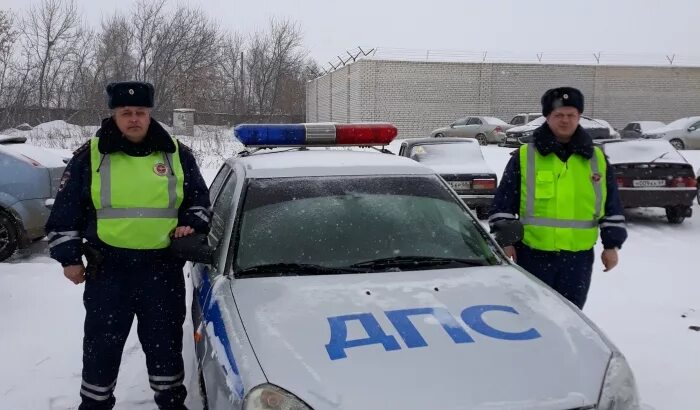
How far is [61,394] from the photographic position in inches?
142

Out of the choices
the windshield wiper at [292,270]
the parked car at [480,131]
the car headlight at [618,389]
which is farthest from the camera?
the parked car at [480,131]

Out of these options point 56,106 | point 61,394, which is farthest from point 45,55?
point 61,394

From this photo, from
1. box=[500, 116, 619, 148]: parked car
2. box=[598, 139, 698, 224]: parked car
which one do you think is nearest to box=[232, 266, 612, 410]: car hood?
box=[598, 139, 698, 224]: parked car

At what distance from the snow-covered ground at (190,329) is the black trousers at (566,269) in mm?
809

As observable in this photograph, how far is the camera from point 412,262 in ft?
9.74

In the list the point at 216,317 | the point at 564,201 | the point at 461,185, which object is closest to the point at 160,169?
the point at 216,317

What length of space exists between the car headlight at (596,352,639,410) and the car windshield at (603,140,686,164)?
25.7 feet

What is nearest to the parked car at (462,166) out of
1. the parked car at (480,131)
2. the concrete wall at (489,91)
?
the parked car at (480,131)

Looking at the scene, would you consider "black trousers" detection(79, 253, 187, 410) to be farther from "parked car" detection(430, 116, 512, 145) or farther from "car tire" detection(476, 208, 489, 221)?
"parked car" detection(430, 116, 512, 145)

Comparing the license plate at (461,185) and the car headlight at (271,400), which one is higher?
the car headlight at (271,400)

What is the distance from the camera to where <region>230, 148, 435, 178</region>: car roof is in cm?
336

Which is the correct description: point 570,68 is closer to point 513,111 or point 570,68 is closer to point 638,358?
point 513,111

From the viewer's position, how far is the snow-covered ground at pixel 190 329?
3.62m

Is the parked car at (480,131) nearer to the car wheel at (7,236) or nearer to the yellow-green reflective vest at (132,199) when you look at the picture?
the car wheel at (7,236)
